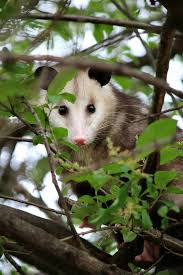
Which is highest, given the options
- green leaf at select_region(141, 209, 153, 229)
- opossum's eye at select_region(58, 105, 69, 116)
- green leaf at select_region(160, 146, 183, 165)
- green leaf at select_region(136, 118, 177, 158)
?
green leaf at select_region(136, 118, 177, 158)

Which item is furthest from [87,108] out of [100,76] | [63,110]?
[100,76]

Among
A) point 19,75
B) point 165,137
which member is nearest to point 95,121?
point 19,75

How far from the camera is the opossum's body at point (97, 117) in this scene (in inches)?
138

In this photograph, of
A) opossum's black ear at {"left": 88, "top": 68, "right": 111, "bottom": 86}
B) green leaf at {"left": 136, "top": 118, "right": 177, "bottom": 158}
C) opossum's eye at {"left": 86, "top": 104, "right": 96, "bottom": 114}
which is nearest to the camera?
green leaf at {"left": 136, "top": 118, "right": 177, "bottom": 158}

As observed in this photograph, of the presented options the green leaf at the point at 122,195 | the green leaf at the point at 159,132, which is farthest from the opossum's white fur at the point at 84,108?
the green leaf at the point at 159,132

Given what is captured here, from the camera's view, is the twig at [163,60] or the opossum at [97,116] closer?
the twig at [163,60]

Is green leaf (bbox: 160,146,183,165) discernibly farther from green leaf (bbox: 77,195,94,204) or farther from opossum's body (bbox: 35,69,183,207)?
opossum's body (bbox: 35,69,183,207)

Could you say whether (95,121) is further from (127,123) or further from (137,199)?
(137,199)

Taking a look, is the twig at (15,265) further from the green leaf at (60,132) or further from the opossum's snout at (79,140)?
the opossum's snout at (79,140)

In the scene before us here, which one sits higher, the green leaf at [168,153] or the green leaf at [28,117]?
the green leaf at [168,153]

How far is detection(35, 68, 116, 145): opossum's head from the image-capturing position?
3.44 metres

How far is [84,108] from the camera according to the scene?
3.64 metres

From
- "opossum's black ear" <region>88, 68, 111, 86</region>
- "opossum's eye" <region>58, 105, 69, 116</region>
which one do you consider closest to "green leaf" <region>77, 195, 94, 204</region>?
"opossum's eye" <region>58, 105, 69, 116</region>

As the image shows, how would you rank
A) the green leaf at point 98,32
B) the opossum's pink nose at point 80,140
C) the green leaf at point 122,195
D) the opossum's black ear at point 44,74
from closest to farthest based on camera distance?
1. the green leaf at point 122,195
2. the opossum's black ear at point 44,74
3. the opossum's pink nose at point 80,140
4. the green leaf at point 98,32
